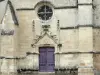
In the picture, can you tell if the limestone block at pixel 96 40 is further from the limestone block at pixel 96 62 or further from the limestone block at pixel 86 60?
the limestone block at pixel 86 60

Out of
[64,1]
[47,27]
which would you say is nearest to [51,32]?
[47,27]

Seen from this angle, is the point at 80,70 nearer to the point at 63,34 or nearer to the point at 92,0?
the point at 63,34

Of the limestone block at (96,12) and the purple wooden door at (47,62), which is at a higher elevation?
the limestone block at (96,12)

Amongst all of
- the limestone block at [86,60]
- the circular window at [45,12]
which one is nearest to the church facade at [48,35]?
the circular window at [45,12]

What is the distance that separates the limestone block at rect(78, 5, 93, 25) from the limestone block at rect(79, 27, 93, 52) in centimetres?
40

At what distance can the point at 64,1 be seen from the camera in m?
23.9

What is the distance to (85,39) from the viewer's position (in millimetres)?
22656

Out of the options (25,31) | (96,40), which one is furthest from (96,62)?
(25,31)

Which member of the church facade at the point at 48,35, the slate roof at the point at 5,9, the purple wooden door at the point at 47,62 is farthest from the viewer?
the purple wooden door at the point at 47,62

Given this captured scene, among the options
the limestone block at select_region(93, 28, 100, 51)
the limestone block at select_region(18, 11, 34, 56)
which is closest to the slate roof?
the limestone block at select_region(18, 11, 34, 56)

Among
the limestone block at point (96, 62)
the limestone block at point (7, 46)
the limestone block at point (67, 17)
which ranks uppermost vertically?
the limestone block at point (67, 17)

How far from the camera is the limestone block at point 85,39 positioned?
74.1 feet

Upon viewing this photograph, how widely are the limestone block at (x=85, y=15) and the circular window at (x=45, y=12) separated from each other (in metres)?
2.27

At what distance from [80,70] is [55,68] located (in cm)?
188
